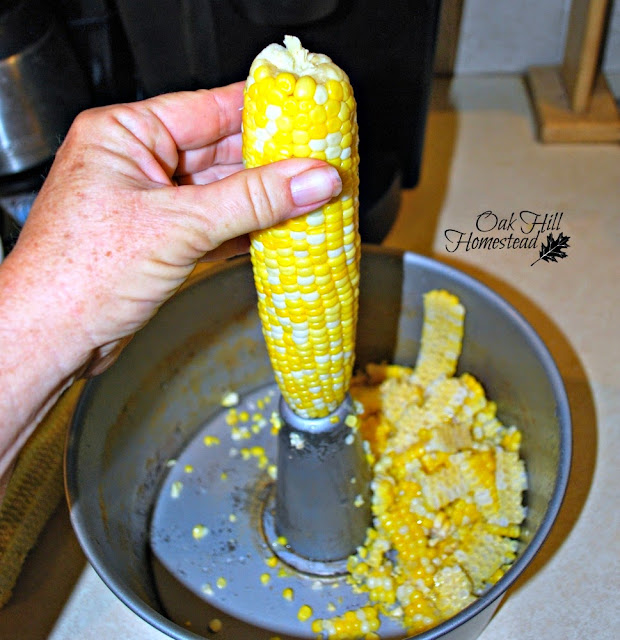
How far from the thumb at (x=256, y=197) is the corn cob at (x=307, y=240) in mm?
17

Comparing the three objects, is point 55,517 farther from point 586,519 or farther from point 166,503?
point 586,519

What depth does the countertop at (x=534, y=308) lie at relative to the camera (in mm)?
722

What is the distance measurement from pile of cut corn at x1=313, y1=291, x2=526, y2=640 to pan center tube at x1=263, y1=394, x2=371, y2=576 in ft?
0.10

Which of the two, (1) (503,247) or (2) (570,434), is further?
(1) (503,247)

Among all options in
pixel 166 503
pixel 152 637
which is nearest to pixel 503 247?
pixel 166 503

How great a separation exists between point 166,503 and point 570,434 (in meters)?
0.47

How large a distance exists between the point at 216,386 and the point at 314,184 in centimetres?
49

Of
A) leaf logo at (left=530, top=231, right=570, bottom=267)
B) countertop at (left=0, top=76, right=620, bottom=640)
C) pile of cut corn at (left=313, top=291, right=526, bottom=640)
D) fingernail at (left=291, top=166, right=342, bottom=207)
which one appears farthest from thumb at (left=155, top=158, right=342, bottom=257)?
leaf logo at (left=530, top=231, right=570, bottom=267)

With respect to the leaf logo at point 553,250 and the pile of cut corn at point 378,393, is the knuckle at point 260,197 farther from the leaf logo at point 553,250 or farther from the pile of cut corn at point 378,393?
the leaf logo at point 553,250

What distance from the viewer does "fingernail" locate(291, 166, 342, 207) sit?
1.57 feet

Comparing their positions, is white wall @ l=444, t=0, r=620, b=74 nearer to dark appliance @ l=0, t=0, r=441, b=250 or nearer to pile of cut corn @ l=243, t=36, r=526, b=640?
dark appliance @ l=0, t=0, r=441, b=250

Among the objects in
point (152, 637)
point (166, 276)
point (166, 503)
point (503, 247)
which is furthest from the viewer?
point (503, 247)

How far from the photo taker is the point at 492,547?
0.73 metres

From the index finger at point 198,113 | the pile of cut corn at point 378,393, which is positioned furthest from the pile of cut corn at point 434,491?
the index finger at point 198,113
